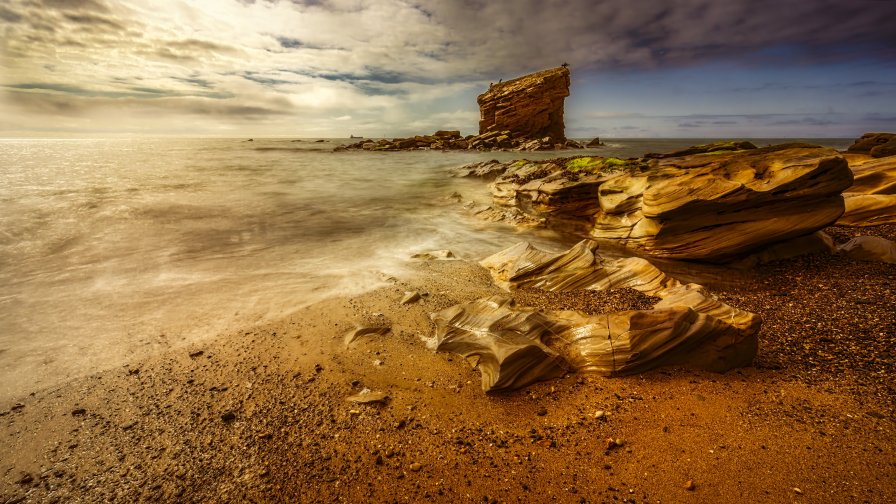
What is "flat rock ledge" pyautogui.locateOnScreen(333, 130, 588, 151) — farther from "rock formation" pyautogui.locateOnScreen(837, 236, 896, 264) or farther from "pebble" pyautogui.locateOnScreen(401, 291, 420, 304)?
"pebble" pyautogui.locateOnScreen(401, 291, 420, 304)

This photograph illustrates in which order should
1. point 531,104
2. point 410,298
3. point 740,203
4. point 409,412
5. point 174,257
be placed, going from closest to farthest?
point 409,412, point 410,298, point 740,203, point 174,257, point 531,104

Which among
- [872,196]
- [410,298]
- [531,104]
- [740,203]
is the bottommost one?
[410,298]

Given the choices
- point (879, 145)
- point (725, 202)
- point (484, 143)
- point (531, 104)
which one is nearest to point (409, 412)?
point (725, 202)

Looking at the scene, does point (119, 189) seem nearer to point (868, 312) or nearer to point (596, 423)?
point (596, 423)

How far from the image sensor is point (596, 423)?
288 centimetres

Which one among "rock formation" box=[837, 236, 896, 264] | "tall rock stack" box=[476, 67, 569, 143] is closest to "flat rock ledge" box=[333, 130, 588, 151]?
"tall rock stack" box=[476, 67, 569, 143]

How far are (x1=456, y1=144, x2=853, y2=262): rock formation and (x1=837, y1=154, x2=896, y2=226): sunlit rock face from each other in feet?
8.27

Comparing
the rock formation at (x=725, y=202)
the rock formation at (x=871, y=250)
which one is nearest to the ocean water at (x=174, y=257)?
the rock formation at (x=725, y=202)

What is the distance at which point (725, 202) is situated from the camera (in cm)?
695

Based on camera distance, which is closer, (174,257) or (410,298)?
(410,298)

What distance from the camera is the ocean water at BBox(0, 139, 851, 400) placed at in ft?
14.5

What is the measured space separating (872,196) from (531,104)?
51413 mm

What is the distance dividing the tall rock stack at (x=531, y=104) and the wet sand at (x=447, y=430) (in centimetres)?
5696

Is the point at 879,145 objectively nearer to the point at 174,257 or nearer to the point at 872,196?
the point at 872,196
